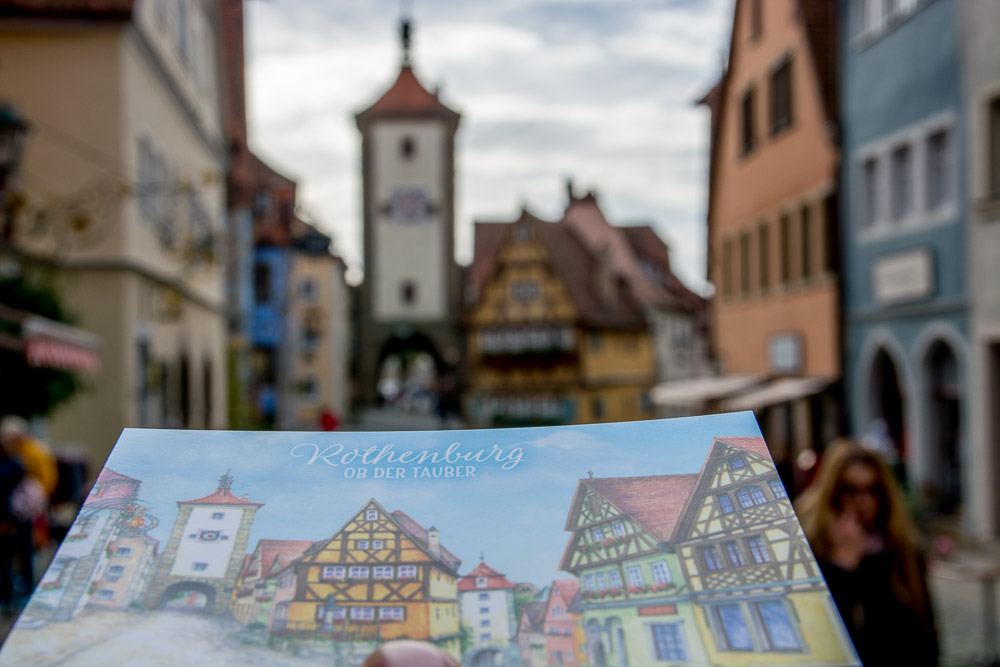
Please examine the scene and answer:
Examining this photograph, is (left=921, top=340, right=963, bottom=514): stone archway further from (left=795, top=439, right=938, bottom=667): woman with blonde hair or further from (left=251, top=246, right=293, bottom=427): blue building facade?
(left=251, top=246, right=293, bottom=427): blue building facade

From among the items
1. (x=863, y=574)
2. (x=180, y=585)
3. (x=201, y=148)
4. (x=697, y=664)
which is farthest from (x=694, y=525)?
(x=201, y=148)

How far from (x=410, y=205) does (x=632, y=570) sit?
49665 millimetres

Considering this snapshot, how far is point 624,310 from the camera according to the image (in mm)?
48062

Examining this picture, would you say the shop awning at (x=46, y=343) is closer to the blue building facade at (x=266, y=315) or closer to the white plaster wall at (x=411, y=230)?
the blue building facade at (x=266, y=315)

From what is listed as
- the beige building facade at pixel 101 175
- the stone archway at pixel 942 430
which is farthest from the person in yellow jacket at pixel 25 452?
the stone archway at pixel 942 430

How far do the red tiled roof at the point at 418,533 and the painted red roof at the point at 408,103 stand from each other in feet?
167

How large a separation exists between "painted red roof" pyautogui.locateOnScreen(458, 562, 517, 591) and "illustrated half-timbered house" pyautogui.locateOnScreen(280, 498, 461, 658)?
0.01 metres

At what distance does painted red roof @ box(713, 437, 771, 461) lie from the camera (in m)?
1.22

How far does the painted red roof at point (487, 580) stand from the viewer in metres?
1.15

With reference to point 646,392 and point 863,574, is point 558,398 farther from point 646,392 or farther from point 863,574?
point 863,574

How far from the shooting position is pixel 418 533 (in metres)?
1.20

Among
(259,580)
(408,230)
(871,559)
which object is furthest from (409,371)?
(259,580)

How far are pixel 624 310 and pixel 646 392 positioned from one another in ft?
14.7

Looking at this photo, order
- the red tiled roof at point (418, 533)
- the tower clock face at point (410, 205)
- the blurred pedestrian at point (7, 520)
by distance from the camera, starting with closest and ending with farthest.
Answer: the red tiled roof at point (418, 533) → the blurred pedestrian at point (7, 520) → the tower clock face at point (410, 205)
